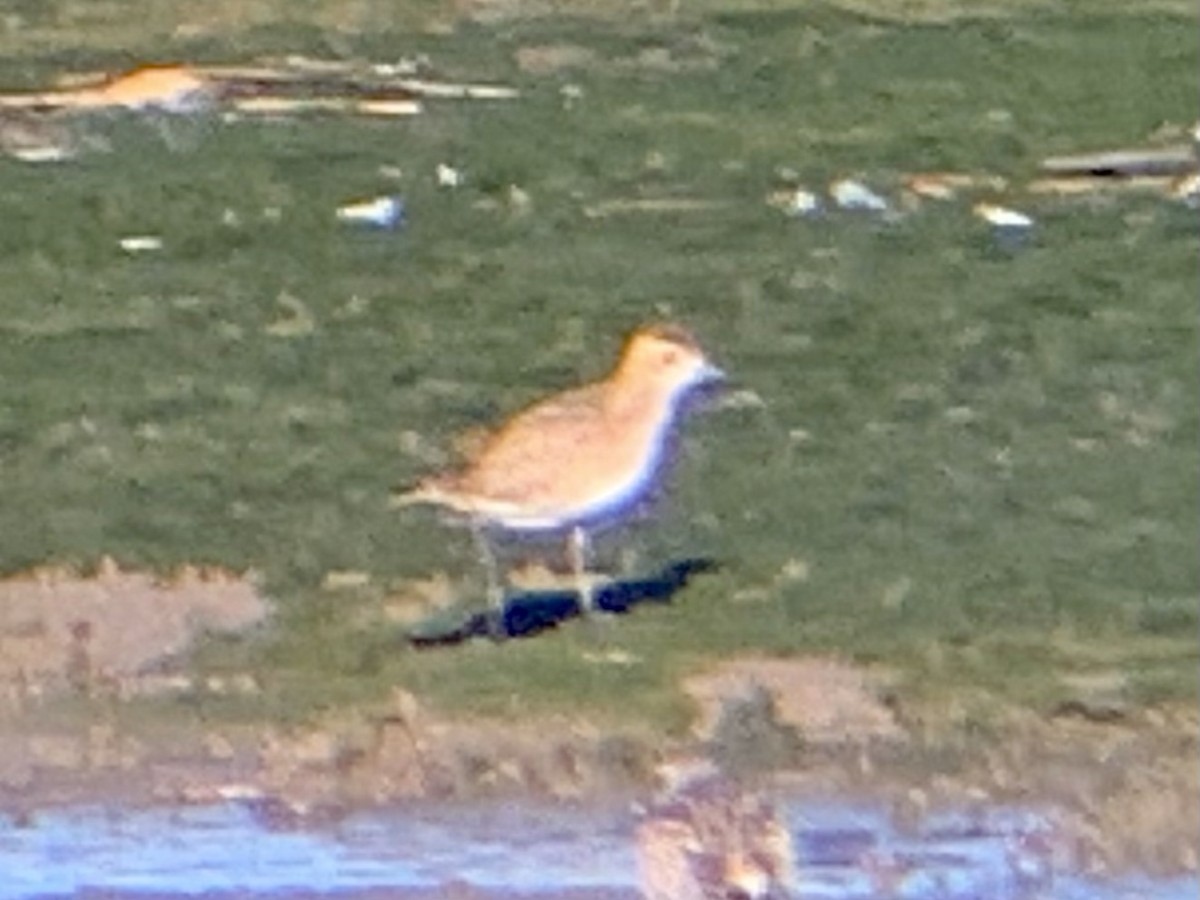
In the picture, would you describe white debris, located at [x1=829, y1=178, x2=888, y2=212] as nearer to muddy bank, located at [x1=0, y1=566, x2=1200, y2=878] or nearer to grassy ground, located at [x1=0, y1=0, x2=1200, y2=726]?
grassy ground, located at [x1=0, y1=0, x2=1200, y2=726]

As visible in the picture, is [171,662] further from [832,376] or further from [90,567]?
[832,376]

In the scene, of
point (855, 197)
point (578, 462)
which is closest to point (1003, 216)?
point (855, 197)

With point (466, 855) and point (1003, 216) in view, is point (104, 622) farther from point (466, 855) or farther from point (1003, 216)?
point (1003, 216)

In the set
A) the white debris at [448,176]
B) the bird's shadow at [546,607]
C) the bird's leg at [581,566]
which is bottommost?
the bird's shadow at [546,607]

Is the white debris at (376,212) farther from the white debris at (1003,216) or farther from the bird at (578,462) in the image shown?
the white debris at (1003,216)

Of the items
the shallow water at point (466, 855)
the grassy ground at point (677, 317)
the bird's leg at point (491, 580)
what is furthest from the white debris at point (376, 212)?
the shallow water at point (466, 855)

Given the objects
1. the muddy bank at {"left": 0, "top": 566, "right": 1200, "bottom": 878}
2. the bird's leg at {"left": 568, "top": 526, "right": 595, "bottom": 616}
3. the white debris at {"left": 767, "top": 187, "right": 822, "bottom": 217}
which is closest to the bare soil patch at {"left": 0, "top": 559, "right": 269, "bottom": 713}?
the muddy bank at {"left": 0, "top": 566, "right": 1200, "bottom": 878}

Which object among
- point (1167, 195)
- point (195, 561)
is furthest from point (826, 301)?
point (195, 561)
